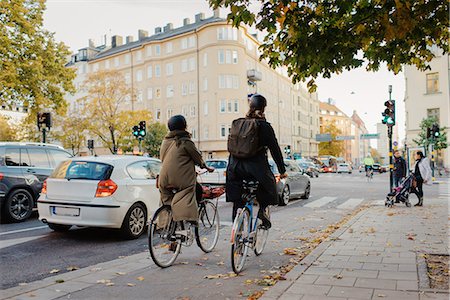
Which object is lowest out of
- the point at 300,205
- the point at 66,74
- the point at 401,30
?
the point at 300,205

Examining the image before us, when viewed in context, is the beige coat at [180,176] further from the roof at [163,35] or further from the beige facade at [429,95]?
the roof at [163,35]

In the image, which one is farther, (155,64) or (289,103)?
(289,103)

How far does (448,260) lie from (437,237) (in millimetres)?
1990

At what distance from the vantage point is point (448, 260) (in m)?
5.77

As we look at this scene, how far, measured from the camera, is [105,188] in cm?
766

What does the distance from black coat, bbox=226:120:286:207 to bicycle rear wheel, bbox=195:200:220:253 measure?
48.6 inches

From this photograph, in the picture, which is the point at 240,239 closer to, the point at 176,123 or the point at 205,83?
the point at 176,123

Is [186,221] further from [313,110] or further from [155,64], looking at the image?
[313,110]

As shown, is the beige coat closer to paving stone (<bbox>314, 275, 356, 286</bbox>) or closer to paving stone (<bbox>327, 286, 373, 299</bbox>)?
paving stone (<bbox>314, 275, 356, 286</bbox>)

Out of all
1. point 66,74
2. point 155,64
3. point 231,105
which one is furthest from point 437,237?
point 155,64

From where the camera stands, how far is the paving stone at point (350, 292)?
4.19 m

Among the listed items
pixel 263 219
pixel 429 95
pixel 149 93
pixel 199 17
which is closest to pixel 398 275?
pixel 263 219

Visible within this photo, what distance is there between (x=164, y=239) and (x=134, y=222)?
2.39 m

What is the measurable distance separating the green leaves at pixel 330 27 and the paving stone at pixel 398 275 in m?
2.97
